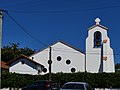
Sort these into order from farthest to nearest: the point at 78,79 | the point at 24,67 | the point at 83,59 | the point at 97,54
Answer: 1. the point at 83,59
2. the point at 97,54
3. the point at 24,67
4. the point at 78,79

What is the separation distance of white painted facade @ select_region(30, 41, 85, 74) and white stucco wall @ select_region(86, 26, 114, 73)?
2.35 meters

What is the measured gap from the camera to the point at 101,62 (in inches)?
2554

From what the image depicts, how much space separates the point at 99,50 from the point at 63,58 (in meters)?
8.10

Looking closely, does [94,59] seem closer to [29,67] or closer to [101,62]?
[101,62]

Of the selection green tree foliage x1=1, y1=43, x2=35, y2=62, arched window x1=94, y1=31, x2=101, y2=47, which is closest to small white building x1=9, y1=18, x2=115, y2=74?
arched window x1=94, y1=31, x2=101, y2=47

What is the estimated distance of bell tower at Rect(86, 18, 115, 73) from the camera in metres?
63.9

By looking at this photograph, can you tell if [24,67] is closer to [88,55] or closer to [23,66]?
[23,66]

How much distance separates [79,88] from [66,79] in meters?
26.1

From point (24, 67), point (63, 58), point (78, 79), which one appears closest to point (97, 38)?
point (63, 58)

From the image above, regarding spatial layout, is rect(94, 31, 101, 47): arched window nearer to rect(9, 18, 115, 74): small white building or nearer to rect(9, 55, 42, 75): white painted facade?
rect(9, 18, 115, 74): small white building

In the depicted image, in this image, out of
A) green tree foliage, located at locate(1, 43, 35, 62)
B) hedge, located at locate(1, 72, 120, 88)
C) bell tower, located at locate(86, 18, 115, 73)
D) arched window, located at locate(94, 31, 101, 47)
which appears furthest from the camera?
green tree foliage, located at locate(1, 43, 35, 62)

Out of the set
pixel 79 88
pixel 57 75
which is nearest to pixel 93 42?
pixel 57 75

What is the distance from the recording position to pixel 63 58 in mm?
69250

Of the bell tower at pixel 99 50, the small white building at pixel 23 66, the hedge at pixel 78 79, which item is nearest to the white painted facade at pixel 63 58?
the bell tower at pixel 99 50
